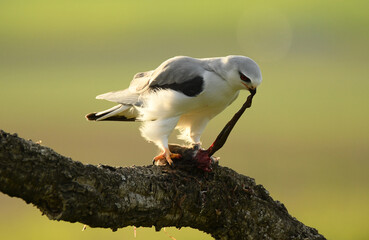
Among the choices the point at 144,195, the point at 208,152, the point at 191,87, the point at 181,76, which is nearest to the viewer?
the point at 144,195

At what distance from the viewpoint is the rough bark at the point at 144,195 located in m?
3.62

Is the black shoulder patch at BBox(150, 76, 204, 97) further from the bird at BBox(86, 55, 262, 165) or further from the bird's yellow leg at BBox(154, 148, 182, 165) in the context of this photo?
the bird's yellow leg at BBox(154, 148, 182, 165)

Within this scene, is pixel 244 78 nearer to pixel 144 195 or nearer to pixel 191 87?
pixel 191 87

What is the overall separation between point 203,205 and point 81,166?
1624 mm

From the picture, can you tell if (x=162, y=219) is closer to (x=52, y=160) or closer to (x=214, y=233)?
(x=214, y=233)

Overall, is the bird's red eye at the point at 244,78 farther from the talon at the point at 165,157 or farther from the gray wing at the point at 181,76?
the talon at the point at 165,157

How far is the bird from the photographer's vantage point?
600 centimetres

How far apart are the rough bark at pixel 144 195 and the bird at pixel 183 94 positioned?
37cm

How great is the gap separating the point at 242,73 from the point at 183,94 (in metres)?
0.74

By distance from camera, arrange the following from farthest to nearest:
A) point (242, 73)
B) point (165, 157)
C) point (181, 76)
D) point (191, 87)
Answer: point (181, 76) → point (191, 87) → point (242, 73) → point (165, 157)

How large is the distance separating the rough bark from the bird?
37 centimetres

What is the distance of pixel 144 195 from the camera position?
4.65 meters

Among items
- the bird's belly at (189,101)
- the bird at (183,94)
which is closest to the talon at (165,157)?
the bird at (183,94)

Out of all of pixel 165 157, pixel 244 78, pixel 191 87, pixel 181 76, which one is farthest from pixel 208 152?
pixel 181 76
